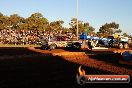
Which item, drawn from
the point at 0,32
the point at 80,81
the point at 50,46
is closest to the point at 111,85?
the point at 80,81

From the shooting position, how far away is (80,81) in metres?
10.5

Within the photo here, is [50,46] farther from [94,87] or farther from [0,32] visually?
[0,32]

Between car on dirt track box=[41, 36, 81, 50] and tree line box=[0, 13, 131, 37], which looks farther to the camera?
tree line box=[0, 13, 131, 37]

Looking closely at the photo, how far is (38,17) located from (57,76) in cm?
4780

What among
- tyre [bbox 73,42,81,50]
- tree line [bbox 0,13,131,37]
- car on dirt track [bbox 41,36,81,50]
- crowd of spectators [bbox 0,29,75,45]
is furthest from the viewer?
tree line [bbox 0,13,131,37]

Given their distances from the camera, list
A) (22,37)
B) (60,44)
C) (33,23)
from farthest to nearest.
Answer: (33,23), (22,37), (60,44)

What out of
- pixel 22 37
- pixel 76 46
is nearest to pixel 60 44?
pixel 76 46

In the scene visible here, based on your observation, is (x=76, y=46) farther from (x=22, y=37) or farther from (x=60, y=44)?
(x=22, y=37)

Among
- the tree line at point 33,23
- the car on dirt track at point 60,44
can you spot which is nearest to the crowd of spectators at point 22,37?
the tree line at point 33,23

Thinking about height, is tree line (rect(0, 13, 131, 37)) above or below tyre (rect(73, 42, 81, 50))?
above

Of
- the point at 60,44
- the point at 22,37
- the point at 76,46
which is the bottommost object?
the point at 76,46

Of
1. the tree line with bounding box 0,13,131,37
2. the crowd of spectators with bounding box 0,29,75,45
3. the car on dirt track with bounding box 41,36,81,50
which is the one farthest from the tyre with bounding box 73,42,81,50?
the tree line with bounding box 0,13,131,37

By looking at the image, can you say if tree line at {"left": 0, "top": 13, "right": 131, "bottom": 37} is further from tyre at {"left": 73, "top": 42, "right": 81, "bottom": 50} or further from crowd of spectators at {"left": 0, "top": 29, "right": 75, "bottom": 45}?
tyre at {"left": 73, "top": 42, "right": 81, "bottom": 50}

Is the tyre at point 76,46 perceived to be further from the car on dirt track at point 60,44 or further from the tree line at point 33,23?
the tree line at point 33,23
